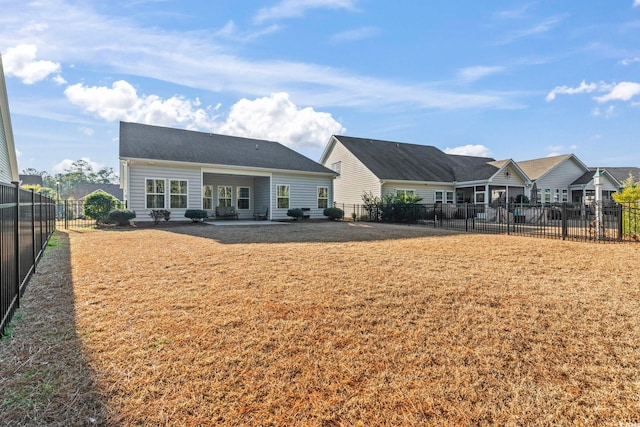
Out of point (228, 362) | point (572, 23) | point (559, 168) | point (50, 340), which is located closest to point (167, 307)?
point (50, 340)

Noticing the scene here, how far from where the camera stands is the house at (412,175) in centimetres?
2361

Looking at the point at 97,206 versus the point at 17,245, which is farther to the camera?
the point at 97,206

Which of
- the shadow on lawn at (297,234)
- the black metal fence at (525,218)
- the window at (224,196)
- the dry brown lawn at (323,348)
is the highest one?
the window at (224,196)

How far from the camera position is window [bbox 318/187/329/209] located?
70.1 ft

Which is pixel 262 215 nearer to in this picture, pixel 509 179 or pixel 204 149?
pixel 204 149

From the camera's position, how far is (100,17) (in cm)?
920

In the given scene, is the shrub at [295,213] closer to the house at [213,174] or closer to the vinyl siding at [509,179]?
the house at [213,174]

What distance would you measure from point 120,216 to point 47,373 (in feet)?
45.7

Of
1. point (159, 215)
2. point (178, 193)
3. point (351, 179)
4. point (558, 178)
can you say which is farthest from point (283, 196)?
point (558, 178)

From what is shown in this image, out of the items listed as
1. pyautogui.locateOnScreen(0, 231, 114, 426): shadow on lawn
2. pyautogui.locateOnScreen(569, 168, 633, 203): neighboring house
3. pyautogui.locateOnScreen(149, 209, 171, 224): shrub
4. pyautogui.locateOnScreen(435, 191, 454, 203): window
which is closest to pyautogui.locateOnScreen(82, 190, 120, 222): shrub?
pyautogui.locateOnScreen(149, 209, 171, 224): shrub

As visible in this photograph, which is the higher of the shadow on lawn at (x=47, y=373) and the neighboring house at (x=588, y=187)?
the neighboring house at (x=588, y=187)

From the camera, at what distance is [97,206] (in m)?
15.3

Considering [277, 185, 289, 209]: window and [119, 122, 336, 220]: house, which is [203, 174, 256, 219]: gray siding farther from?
[277, 185, 289, 209]: window

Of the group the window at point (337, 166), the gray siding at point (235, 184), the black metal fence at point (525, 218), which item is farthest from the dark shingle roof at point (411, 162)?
the gray siding at point (235, 184)
